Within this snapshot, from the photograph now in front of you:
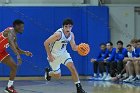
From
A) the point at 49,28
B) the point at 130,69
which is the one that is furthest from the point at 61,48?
the point at 49,28

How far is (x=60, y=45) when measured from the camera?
9.21m

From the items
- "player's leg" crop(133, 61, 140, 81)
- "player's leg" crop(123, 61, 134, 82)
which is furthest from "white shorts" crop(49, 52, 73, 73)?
"player's leg" crop(123, 61, 134, 82)

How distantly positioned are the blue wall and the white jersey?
7148 mm

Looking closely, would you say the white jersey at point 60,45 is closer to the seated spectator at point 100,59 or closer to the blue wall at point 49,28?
the seated spectator at point 100,59

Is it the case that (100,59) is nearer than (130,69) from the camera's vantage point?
No

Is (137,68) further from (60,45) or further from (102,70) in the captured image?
(60,45)

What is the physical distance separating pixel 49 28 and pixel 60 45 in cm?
730

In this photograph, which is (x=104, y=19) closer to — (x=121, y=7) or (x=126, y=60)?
(x=121, y=7)

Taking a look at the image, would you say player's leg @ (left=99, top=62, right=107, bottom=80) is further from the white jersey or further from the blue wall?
the white jersey

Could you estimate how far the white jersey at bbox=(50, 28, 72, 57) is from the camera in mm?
9109

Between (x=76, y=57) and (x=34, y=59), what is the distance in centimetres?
189

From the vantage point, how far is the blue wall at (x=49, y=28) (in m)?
16.3

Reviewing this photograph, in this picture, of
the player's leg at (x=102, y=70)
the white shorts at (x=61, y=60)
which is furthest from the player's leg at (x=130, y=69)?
the white shorts at (x=61, y=60)

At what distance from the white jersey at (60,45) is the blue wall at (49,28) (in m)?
7.15
